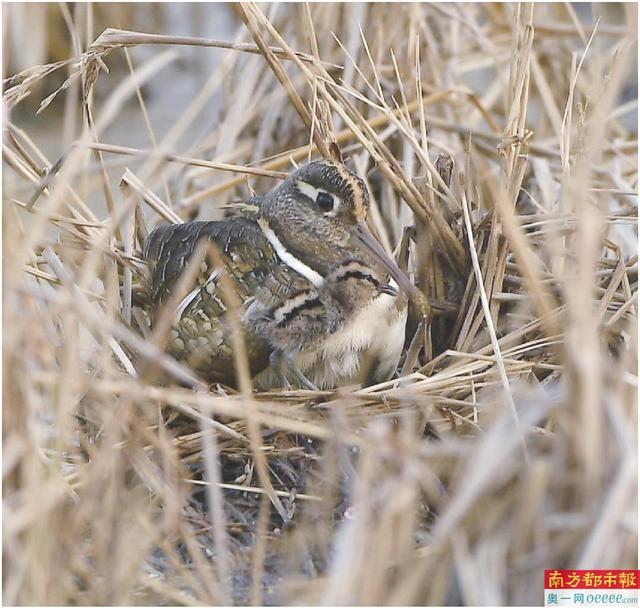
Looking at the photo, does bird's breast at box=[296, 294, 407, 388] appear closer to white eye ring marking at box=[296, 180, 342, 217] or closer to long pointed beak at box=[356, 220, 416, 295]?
long pointed beak at box=[356, 220, 416, 295]

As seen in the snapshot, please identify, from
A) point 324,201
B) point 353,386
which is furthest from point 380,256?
point 353,386

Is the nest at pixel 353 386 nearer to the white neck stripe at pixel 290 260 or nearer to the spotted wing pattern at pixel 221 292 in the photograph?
the spotted wing pattern at pixel 221 292

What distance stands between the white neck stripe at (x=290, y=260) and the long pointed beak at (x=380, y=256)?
0.14 metres

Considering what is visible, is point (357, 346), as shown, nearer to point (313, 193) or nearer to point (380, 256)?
point (380, 256)

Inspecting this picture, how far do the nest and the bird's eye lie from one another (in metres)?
0.22

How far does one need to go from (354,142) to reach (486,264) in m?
1.05

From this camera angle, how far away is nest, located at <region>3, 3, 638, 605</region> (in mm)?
1930

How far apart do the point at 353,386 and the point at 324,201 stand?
0.46 meters

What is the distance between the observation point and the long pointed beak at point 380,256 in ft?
9.43

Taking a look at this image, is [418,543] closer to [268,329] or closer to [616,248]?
[268,329]

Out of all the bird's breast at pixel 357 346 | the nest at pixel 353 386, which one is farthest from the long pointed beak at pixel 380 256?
the nest at pixel 353 386

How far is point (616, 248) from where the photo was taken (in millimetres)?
3207

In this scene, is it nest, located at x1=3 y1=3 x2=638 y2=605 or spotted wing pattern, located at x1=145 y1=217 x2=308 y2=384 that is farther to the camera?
spotted wing pattern, located at x1=145 y1=217 x2=308 y2=384

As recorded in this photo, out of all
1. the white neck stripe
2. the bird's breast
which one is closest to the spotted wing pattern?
the white neck stripe
